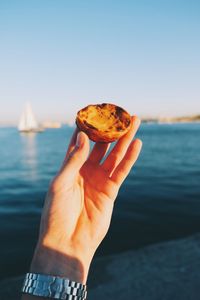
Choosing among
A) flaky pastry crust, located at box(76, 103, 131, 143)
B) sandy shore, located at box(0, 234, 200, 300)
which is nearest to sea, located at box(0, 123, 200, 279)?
sandy shore, located at box(0, 234, 200, 300)

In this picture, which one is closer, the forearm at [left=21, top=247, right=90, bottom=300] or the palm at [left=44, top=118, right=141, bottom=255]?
the forearm at [left=21, top=247, right=90, bottom=300]

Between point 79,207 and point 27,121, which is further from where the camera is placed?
point 27,121

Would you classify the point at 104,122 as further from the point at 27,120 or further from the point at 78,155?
the point at 27,120

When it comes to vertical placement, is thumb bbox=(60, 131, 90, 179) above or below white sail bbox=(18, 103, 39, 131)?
above

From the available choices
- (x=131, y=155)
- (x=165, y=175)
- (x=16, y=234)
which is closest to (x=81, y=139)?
(x=131, y=155)

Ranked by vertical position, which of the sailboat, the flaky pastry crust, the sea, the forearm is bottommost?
the sailboat

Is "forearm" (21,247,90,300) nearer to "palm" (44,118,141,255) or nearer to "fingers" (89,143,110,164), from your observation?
"palm" (44,118,141,255)

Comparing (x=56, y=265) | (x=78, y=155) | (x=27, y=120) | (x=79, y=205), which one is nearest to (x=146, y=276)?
(x=79, y=205)
